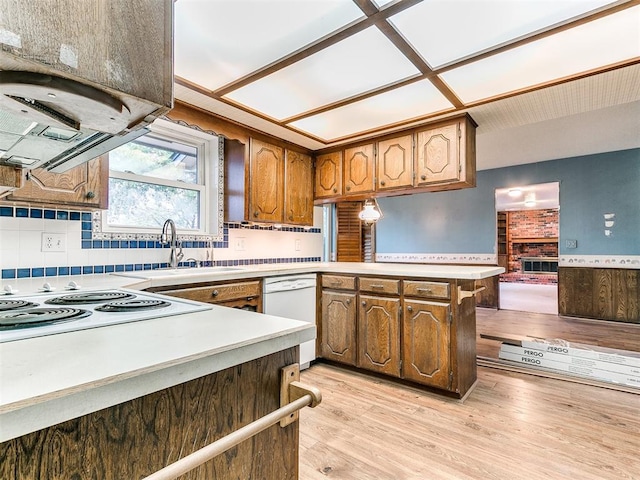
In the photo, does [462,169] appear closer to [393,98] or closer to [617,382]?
[393,98]

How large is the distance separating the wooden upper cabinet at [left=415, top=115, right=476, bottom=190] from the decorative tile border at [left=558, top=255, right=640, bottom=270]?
3606mm

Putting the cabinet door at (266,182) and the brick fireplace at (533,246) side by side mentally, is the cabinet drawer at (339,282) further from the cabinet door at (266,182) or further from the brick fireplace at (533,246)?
the brick fireplace at (533,246)

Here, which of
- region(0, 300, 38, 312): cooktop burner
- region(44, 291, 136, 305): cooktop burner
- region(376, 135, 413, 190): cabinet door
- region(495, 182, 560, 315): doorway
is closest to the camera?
region(0, 300, 38, 312): cooktop burner

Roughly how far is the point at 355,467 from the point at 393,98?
2389 mm

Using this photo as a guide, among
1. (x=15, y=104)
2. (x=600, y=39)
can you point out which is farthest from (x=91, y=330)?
(x=600, y=39)

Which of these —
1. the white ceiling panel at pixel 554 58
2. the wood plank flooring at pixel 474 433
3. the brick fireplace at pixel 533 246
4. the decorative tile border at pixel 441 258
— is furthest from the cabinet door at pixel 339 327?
the brick fireplace at pixel 533 246

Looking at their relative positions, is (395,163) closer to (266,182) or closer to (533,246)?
(266,182)

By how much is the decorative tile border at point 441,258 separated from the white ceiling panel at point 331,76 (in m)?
4.48

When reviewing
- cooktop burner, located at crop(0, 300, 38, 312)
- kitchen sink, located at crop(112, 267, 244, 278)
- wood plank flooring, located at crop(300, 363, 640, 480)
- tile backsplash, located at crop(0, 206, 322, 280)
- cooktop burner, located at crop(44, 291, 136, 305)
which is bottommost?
wood plank flooring, located at crop(300, 363, 640, 480)

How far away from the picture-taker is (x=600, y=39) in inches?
73.0

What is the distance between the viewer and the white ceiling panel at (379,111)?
2.48 metres

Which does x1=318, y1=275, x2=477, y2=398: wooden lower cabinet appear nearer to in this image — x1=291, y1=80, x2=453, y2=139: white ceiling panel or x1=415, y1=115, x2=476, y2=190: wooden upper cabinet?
x1=415, y1=115, x2=476, y2=190: wooden upper cabinet

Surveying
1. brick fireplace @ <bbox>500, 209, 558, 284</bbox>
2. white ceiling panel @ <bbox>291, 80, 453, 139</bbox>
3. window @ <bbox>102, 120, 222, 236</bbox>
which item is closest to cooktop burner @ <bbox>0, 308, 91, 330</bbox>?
→ window @ <bbox>102, 120, 222, 236</bbox>

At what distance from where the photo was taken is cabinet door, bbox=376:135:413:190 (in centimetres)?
307
